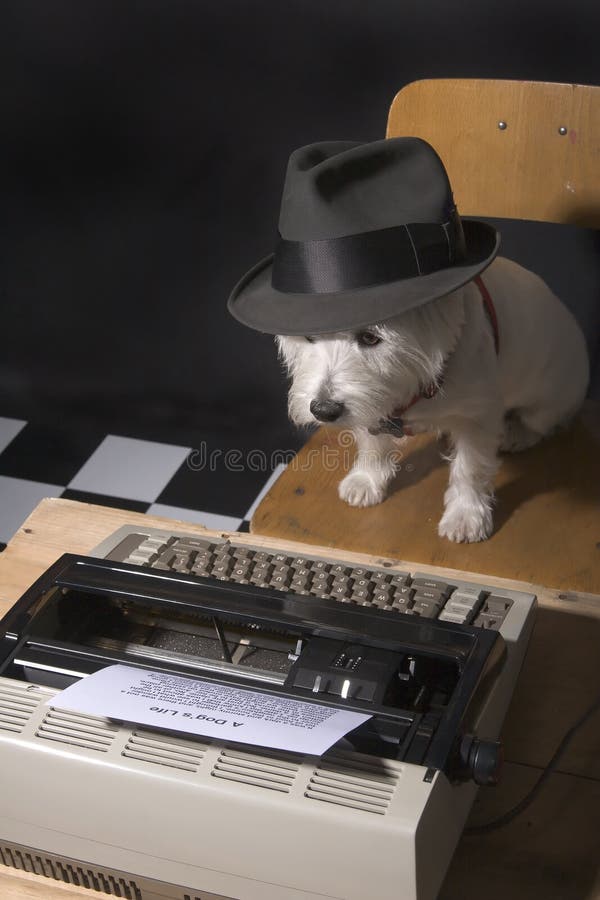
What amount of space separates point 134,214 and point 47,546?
152 cm

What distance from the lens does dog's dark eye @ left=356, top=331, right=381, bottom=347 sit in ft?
4.48

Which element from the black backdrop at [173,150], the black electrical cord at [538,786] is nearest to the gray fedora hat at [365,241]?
the black electrical cord at [538,786]

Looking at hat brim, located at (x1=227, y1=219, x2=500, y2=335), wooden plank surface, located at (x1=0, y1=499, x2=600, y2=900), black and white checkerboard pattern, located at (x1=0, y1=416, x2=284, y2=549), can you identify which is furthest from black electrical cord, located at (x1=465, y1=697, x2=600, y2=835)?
black and white checkerboard pattern, located at (x1=0, y1=416, x2=284, y2=549)

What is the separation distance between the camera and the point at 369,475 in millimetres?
1707

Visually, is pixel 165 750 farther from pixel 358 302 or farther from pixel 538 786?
pixel 358 302

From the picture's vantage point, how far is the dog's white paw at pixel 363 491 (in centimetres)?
170

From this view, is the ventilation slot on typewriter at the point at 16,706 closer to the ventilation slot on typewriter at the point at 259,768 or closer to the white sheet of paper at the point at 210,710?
the white sheet of paper at the point at 210,710

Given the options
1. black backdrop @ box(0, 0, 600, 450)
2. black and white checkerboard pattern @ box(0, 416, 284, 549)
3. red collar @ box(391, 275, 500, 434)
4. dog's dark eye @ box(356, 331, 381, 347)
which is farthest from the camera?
black and white checkerboard pattern @ box(0, 416, 284, 549)

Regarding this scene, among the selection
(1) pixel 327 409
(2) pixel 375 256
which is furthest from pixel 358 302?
(1) pixel 327 409

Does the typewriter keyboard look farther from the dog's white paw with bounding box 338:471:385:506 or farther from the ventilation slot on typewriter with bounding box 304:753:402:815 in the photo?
the dog's white paw with bounding box 338:471:385:506

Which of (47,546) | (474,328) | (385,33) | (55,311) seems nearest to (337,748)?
(47,546)

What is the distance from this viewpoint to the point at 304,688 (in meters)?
0.89

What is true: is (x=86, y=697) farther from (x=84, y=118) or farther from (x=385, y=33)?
(x=84, y=118)

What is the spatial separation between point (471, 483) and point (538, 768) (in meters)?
0.73
